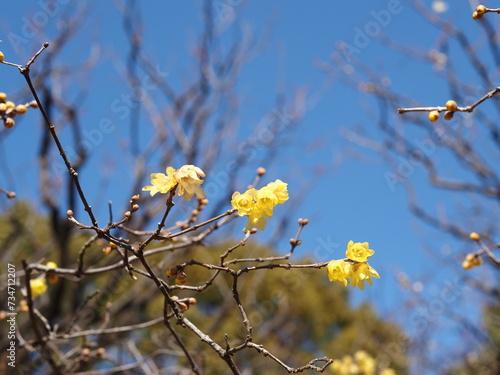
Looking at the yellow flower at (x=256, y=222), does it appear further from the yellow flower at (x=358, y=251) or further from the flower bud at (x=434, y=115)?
the flower bud at (x=434, y=115)

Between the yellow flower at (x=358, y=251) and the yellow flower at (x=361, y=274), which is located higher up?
the yellow flower at (x=358, y=251)

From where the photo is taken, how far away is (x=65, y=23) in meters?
4.29

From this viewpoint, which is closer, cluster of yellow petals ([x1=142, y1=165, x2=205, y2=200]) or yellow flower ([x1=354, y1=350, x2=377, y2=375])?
cluster of yellow petals ([x1=142, y1=165, x2=205, y2=200])

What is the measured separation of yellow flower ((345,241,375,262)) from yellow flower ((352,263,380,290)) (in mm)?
29

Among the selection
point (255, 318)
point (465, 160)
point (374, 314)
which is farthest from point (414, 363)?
point (465, 160)

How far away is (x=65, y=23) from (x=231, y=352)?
156 inches

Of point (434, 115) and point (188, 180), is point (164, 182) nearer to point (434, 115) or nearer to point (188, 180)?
point (188, 180)

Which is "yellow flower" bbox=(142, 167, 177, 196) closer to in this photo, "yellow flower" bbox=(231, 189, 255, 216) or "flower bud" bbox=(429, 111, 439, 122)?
"yellow flower" bbox=(231, 189, 255, 216)

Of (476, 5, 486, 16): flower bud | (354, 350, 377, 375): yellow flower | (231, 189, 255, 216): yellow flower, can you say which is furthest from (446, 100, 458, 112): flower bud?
(354, 350, 377, 375): yellow flower

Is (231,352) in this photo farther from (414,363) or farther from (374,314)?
(374,314)

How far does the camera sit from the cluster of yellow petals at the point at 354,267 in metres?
1.16

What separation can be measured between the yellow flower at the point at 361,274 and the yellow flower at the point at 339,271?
0.04 ft

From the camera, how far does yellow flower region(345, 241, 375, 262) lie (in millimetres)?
1153

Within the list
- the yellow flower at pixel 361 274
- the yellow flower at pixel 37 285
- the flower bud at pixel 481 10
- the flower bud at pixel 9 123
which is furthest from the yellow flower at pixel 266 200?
the yellow flower at pixel 37 285
